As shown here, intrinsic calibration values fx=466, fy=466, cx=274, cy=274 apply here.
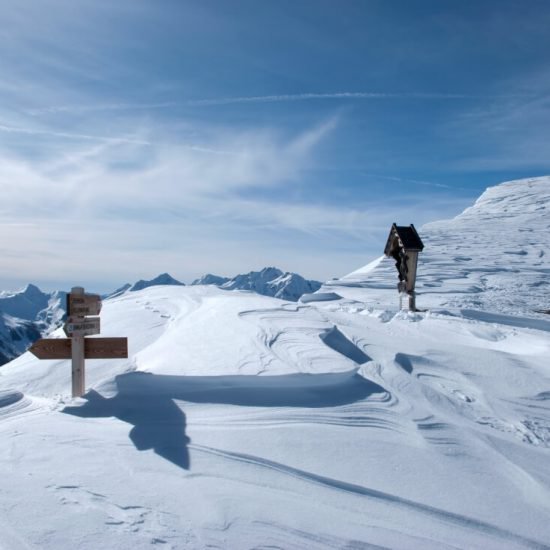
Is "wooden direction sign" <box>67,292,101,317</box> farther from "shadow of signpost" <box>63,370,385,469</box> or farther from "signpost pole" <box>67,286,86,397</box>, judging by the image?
"shadow of signpost" <box>63,370,385,469</box>

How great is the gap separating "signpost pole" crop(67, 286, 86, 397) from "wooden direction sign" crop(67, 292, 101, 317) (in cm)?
4

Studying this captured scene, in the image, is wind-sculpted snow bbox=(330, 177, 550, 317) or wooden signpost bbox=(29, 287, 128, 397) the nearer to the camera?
wooden signpost bbox=(29, 287, 128, 397)

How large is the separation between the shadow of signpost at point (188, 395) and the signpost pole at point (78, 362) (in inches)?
5.9

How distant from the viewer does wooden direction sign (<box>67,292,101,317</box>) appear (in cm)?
485

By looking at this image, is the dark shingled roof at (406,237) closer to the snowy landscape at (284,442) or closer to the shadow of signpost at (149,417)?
the snowy landscape at (284,442)

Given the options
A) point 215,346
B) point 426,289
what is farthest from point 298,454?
point 426,289

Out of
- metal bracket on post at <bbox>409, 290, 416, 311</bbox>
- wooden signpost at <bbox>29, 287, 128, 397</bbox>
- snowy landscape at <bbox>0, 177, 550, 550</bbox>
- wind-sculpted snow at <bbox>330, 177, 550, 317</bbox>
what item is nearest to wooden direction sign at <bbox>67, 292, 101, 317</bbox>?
wooden signpost at <bbox>29, 287, 128, 397</bbox>

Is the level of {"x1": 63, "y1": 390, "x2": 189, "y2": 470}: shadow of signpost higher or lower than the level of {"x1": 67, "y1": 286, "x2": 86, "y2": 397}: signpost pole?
lower

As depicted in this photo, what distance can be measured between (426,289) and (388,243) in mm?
3671

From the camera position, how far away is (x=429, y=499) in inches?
119

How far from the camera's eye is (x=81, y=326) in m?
4.94

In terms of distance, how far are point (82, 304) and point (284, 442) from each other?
106 inches

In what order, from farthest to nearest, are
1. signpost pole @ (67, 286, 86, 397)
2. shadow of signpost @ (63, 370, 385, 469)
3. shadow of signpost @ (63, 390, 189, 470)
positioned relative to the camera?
1. signpost pole @ (67, 286, 86, 397)
2. shadow of signpost @ (63, 370, 385, 469)
3. shadow of signpost @ (63, 390, 189, 470)

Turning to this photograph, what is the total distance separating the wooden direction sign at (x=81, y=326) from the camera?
4820 millimetres
